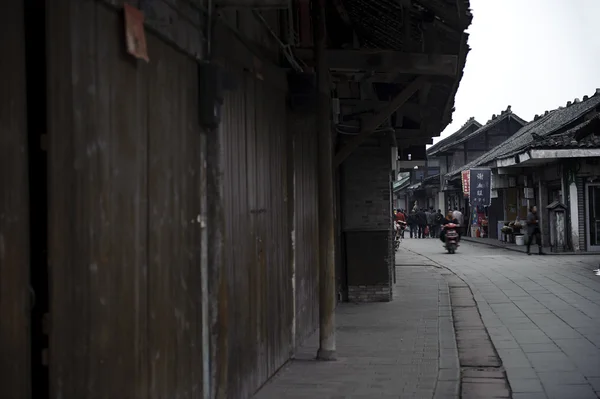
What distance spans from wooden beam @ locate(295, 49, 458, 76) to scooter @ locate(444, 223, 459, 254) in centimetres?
1891

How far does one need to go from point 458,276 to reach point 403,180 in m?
46.3

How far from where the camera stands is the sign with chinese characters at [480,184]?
106 feet

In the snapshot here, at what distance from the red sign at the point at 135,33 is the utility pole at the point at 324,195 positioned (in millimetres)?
4091

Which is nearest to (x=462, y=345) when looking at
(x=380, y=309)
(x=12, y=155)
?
(x=380, y=309)

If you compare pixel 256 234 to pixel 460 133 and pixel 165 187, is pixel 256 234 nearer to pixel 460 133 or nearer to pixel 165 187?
pixel 165 187

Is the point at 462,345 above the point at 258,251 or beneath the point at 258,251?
beneath

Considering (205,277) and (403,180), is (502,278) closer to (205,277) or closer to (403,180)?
(205,277)

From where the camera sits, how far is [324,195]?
25.6ft

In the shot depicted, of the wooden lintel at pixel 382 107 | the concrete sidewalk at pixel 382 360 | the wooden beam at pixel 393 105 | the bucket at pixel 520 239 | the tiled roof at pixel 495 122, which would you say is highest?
the tiled roof at pixel 495 122

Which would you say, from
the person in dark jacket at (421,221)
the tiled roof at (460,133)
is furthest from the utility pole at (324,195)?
the tiled roof at (460,133)

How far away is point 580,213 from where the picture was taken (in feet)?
83.1

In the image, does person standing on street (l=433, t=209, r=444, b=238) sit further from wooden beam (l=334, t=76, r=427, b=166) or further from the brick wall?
wooden beam (l=334, t=76, r=427, b=166)

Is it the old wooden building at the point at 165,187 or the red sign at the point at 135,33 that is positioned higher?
the red sign at the point at 135,33

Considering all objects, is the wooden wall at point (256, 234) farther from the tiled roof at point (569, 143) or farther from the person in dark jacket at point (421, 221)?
the person in dark jacket at point (421, 221)
